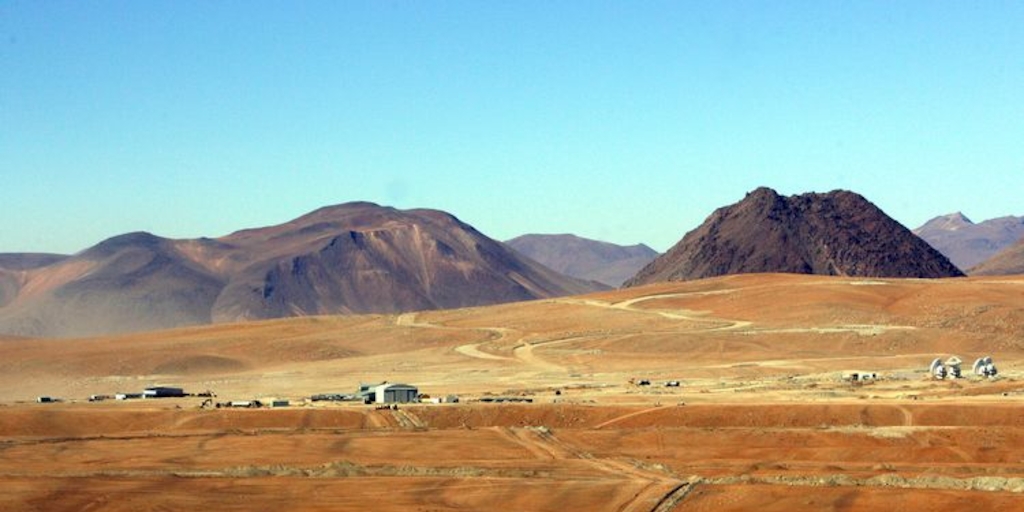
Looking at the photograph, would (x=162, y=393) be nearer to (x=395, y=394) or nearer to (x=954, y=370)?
(x=395, y=394)

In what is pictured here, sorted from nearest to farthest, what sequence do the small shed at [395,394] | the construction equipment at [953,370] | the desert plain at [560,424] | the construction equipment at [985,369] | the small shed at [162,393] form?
the desert plain at [560,424] → the small shed at [395,394] → the small shed at [162,393] → the construction equipment at [953,370] → the construction equipment at [985,369]

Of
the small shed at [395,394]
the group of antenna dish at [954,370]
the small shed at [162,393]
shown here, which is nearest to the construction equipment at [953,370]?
the group of antenna dish at [954,370]

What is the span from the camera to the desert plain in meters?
61.5

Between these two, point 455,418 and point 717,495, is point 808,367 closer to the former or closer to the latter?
point 455,418

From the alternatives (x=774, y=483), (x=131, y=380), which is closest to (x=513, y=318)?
(x=131, y=380)

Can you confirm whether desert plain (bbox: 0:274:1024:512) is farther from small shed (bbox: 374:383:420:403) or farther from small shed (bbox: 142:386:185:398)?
small shed (bbox: 374:383:420:403)

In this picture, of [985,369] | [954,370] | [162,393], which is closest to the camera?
[162,393]

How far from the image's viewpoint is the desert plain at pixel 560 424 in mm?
61497

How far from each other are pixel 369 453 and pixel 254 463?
6.89 m

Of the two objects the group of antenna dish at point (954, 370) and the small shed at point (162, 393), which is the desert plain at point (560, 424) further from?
the small shed at point (162, 393)

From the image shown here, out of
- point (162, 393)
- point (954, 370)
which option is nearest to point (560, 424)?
point (162, 393)

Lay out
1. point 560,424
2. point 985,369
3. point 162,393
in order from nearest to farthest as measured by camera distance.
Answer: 1. point 560,424
2. point 162,393
3. point 985,369

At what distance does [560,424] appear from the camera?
3477 inches

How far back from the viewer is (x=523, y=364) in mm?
145125
